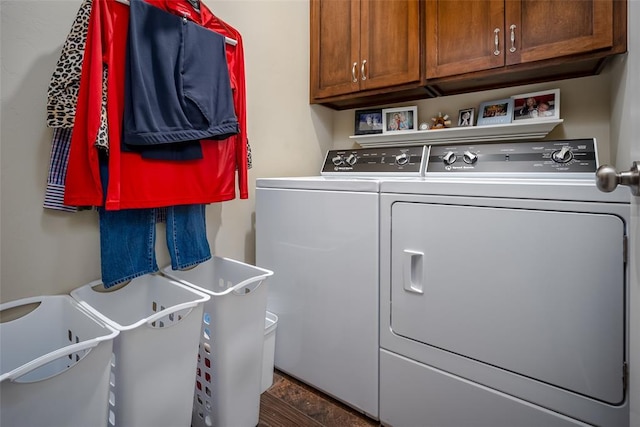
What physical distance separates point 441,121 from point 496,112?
0.30 metres

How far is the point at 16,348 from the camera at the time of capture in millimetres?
1096

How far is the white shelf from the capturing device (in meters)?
1.67

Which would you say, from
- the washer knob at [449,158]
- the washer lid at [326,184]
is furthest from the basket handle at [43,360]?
the washer knob at [449,158]

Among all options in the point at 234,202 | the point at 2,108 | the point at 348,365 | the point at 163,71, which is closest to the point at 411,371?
the point at 348,365

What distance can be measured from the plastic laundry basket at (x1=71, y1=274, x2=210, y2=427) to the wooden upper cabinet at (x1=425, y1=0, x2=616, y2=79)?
159 centimetres

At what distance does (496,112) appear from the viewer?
1809 millimetres

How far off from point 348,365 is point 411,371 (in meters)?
0.29

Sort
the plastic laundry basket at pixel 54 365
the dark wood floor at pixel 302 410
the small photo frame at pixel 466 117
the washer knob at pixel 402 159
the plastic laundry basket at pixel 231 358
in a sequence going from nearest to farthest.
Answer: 1. the plastic laundry basket at pixel 54 365
2. the plastic laundry basket at pixel 231 358
3. the dark wood floor at pixel 302 410
4. the washer knob at pixel 402 159
5. the small photo frame at pixel 466 117

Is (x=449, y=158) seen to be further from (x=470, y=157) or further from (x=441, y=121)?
(x=441, y=121)

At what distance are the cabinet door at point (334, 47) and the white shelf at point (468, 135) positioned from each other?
14.1 inches

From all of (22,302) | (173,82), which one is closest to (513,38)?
(173,82)

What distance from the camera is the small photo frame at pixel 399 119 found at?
209 cm

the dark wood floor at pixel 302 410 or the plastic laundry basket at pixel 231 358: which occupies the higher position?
the plastic laundry basket at pixel 231 358

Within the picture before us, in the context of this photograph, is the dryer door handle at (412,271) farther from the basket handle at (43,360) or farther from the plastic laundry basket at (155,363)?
the basket handle at (43,360)
